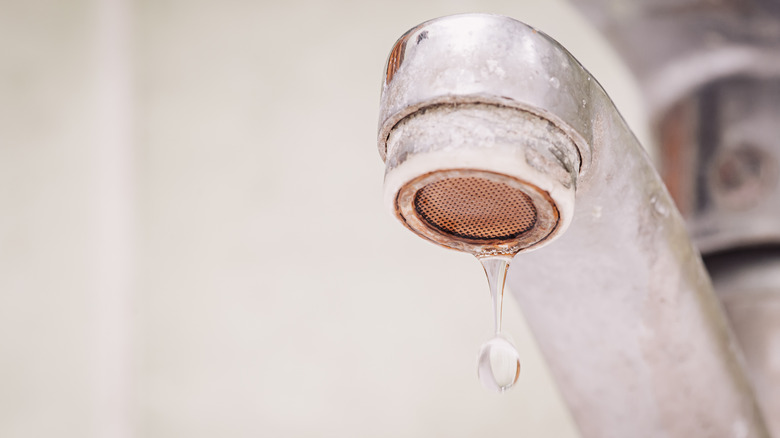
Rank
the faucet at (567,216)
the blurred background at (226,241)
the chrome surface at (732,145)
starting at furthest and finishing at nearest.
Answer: the blurred background at (226,241), the chrome surface at (732,145), the faucet at (567,216)

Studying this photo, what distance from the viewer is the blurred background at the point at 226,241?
0.69m

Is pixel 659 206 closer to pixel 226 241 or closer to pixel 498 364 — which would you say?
pixel 498 364

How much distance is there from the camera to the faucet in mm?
199

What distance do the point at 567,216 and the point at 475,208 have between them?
0.03 m

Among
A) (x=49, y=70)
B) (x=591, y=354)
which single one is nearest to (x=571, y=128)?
(x=591, y=354)

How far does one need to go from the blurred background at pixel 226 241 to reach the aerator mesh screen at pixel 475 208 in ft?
1.53

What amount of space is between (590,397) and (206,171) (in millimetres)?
545

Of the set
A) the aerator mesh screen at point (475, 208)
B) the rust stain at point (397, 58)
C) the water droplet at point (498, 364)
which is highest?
the rust stain at point (397, 58)

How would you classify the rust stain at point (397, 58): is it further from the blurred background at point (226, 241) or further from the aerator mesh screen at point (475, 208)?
the blurred background at point (226, 241)

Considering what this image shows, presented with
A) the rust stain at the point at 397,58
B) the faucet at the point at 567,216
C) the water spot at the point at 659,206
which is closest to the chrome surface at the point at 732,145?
the faucet at the point at 567,216

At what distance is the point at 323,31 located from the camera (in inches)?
31.2

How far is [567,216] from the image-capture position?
0.21 meters

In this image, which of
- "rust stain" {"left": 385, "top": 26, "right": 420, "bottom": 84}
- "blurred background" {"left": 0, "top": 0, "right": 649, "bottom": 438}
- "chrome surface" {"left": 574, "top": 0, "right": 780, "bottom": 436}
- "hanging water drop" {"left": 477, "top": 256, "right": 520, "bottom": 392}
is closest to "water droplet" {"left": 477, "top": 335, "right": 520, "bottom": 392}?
"hanging water drop" {"left": 477, "top": 256, "right": 520, "bottom": 392}

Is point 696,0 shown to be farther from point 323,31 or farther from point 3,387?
point 3,387
